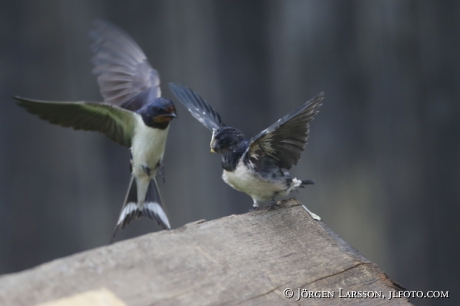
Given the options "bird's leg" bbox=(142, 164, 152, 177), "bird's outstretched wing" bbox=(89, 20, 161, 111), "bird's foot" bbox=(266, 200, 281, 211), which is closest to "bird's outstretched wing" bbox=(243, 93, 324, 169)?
"bird's foot" bbox=(266, 200, 281, 211)

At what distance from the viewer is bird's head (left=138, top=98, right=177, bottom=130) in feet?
10.8

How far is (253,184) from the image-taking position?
2.74 metres

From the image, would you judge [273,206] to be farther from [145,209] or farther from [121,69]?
[121,69]

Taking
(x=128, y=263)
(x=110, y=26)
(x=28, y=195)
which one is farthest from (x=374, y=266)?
(x=28, y=195)

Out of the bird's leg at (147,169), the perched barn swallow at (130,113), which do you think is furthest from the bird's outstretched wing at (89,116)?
the bird's leg at (147,169)

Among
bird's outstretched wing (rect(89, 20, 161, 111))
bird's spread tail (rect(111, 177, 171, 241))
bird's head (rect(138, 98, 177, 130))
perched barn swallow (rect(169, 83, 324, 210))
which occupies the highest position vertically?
bird's outstretched wing (rect(89, 20, 161, 111))

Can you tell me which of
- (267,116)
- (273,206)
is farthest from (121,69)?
(273,206)

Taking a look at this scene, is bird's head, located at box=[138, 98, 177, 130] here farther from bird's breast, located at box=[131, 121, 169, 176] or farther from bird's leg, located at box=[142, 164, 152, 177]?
bird's leg, located at box=[142, 164, 152, 177]

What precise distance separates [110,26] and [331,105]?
1.34 metres

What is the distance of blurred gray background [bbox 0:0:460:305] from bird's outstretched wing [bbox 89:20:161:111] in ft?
1.23

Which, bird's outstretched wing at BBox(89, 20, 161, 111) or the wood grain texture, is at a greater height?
bird's outstretched wing at BBox(89, 20, 161, 111)

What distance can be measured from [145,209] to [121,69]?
31.2 inches

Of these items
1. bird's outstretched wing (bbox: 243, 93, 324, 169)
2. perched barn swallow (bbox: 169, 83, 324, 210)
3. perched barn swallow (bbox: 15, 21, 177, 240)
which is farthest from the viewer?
perched barn swallow (bbox: 15, 21, 177, 240)

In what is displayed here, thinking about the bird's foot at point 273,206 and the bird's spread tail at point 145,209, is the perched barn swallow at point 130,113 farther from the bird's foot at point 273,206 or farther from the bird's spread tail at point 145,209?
the bird's foot at point 273,206
